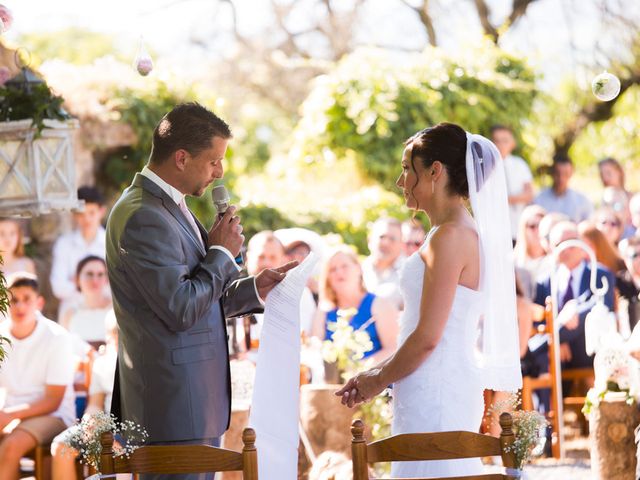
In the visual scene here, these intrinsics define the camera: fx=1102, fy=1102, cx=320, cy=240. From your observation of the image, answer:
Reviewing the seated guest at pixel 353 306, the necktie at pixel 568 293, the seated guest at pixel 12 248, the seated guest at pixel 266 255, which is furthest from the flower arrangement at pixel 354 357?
the seated guest at pixel 12 248

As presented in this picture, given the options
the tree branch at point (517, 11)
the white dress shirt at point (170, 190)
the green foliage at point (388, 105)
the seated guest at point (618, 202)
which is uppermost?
the tree branch at point (517, 11)

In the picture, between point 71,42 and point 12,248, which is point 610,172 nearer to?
point 12,248

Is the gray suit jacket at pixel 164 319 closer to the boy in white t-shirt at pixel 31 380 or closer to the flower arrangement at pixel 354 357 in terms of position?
the flower arrangement at pixel 354 357

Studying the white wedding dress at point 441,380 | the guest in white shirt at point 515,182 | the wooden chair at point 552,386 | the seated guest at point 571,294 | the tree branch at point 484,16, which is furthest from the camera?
the tree branch at point 484,16

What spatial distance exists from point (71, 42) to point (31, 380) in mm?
35136

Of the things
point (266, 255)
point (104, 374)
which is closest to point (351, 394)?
point (104, 374)

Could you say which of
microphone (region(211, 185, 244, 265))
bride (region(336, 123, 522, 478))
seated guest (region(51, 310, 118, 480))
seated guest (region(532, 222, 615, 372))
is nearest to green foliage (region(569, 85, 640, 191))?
seated guest (region(532, 222, 615, 372))

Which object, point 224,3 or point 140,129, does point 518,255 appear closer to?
point 140,129

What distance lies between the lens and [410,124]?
12344 millimetres

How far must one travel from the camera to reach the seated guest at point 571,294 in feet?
26.4

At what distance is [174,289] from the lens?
325 centimetres

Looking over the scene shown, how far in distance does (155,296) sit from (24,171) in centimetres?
178

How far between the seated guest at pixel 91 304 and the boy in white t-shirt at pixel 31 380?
3.31 ft

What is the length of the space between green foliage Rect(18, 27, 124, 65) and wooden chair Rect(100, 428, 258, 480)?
33256 millimetres
